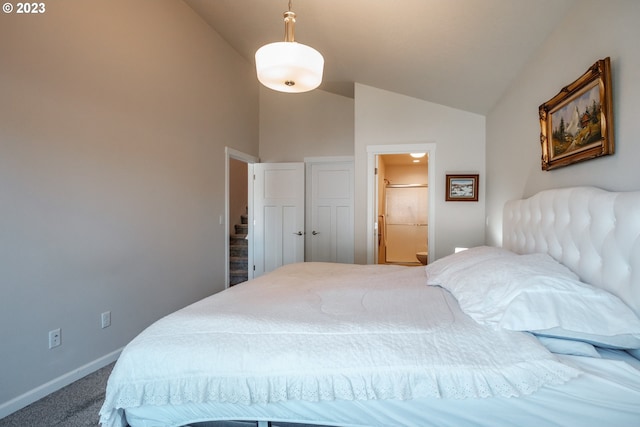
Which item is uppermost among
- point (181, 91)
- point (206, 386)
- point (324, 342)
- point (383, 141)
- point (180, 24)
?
point (180, 24)

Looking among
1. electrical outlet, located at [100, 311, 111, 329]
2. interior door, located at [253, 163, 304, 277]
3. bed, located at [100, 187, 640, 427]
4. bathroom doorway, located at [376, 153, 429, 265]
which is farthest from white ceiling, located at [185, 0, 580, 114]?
bathroom doorway, located at [376, 153, 429, 265]

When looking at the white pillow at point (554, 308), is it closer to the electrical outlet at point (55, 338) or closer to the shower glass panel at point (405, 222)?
the electrical outlet at point (55, 338)

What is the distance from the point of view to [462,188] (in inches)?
139

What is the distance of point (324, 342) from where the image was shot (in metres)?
1.16

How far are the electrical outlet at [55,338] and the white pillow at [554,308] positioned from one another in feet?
8.11

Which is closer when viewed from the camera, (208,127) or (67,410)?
(67,410)

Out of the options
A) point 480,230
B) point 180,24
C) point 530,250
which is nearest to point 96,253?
point 180,24

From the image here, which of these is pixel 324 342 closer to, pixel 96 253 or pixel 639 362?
pixel 639 362

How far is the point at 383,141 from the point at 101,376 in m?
3.45

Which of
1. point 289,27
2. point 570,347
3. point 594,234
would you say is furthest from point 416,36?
point 570,347

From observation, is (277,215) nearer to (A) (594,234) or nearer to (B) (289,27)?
(B) (289,27)

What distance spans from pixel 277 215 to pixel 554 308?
3915mm

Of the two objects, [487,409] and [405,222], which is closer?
[487,409]

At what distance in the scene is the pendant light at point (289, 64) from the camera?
167 cm
